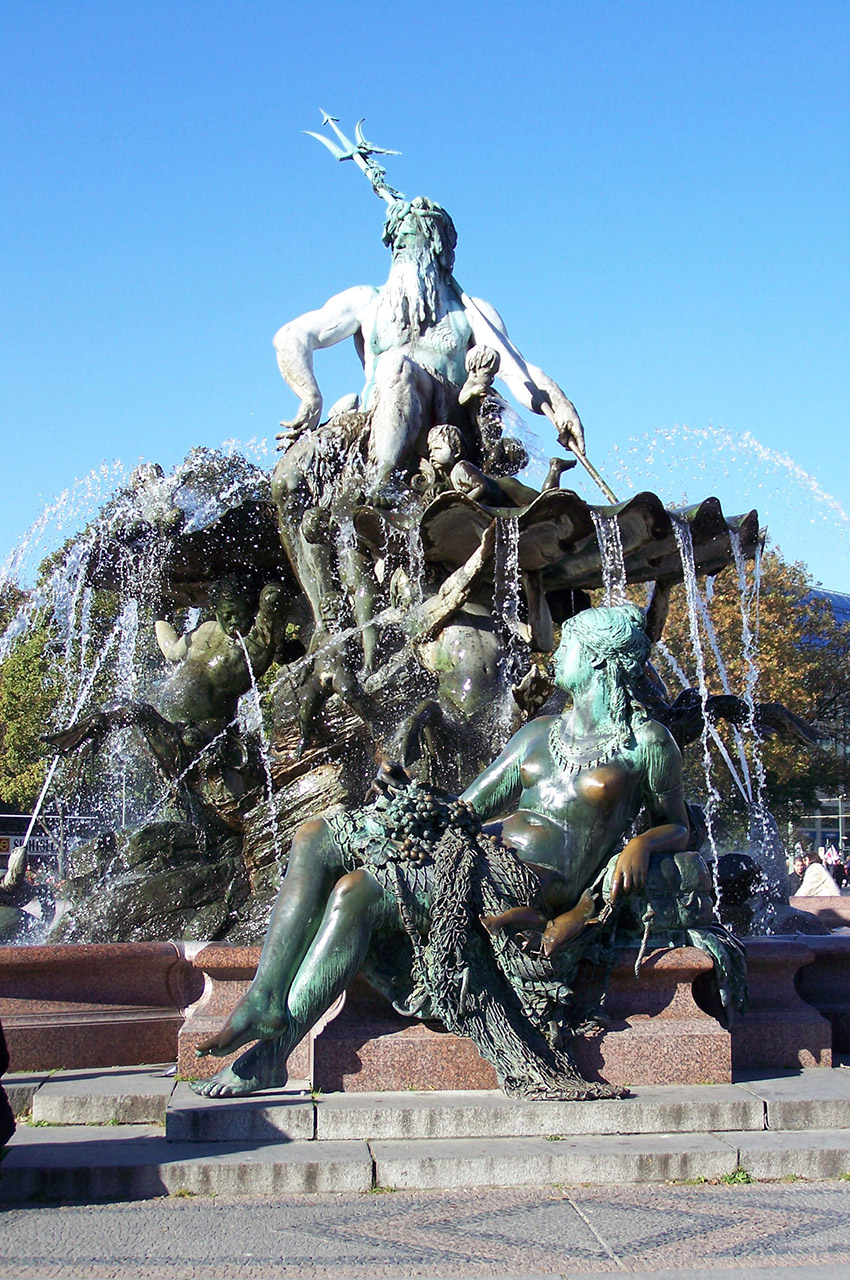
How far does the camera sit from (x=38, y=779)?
2886cm

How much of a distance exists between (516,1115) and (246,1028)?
0.98m

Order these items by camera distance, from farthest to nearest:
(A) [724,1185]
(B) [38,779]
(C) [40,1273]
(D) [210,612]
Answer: (B) [38,779] < (D) [210,612] < (A) [724,1185] < (C) [40,1273]

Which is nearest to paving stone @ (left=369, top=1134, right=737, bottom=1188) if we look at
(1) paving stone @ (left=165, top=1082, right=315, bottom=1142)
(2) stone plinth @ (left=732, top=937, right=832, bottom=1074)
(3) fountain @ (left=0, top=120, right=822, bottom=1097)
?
(1) paving stone @ (left=165, top=1082, right=315, bottom=1142)

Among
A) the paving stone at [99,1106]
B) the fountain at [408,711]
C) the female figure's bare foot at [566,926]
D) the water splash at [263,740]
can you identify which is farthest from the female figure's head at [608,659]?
the water splash at [263,740]

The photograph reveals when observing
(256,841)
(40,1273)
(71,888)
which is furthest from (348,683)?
(40,1273)

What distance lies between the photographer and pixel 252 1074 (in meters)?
4.54

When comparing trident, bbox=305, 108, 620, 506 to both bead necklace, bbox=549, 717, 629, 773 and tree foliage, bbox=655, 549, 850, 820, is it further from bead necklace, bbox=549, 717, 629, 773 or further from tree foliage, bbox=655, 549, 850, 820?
tree foliage, bbox=655, 549, 850, 820

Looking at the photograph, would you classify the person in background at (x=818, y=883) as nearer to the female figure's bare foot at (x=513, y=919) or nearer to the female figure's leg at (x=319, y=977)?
A: the female figure's bare foot at (x=513, y=919)

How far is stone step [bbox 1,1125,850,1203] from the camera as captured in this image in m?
4.02

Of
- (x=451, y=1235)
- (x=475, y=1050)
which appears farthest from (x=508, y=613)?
(x=451, y=1235)

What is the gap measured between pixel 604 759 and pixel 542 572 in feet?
11.1

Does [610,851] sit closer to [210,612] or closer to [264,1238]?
[264,1238]

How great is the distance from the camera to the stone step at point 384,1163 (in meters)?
4.02

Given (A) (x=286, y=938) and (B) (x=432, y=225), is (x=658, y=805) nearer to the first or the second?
(A) (x=286, y=938)
